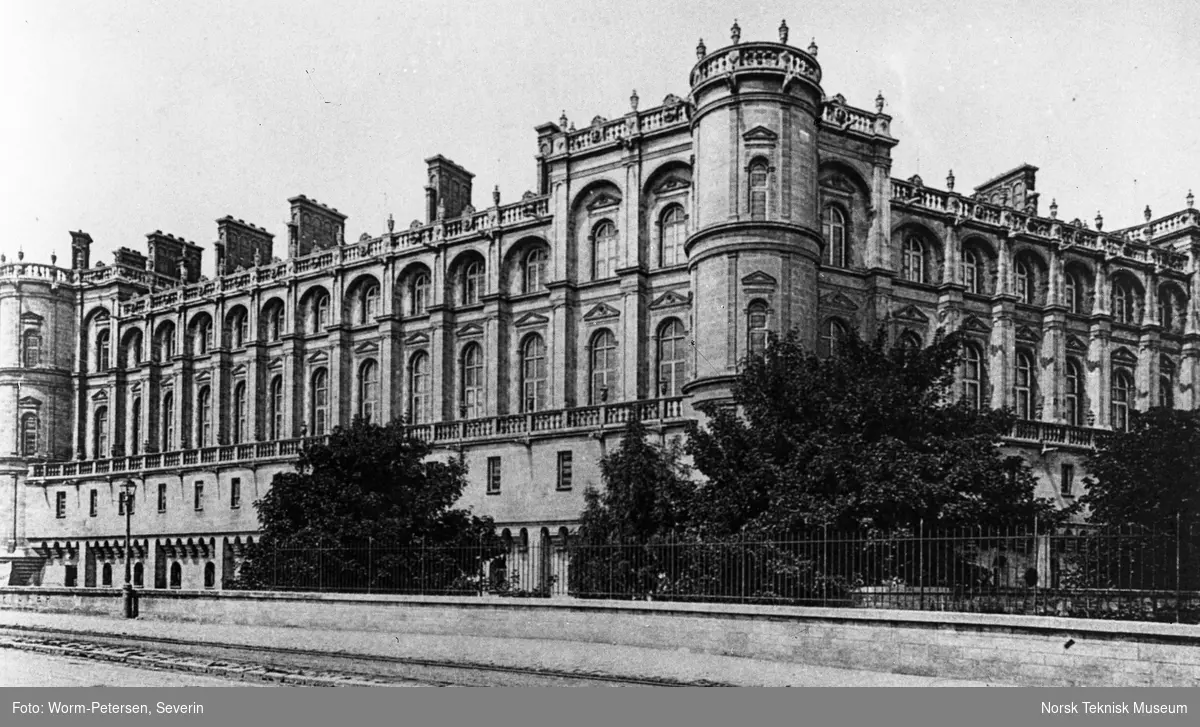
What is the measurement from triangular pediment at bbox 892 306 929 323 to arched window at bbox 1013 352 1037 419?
5.53 m

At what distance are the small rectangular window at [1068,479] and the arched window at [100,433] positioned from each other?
47.5 m

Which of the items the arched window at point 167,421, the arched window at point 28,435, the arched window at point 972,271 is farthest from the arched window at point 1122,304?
the arched window at point 28,435

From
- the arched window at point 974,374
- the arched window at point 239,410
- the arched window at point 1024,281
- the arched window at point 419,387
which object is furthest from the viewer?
the arched window at point 239,410

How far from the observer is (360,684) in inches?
778

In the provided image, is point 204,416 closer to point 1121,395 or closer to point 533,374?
point 533,374

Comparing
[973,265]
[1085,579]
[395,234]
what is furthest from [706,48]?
[1085,579]

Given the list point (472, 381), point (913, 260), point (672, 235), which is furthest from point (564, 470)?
point (913, 260)

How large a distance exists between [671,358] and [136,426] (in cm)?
3404

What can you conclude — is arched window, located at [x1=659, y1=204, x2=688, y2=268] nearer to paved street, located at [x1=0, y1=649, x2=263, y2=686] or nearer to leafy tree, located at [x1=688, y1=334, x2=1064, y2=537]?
leafy tree, located at [x1=688, y1=334, x2=1064, y2=537]

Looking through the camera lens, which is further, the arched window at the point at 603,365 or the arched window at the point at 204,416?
the arched window at the point at 204,416

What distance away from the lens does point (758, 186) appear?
119 feet

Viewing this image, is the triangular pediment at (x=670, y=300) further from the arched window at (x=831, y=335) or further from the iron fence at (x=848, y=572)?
the iron fence at (x=848, y=572)

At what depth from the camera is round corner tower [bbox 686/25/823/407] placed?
116 ft

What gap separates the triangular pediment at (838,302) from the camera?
39041 millimetres
